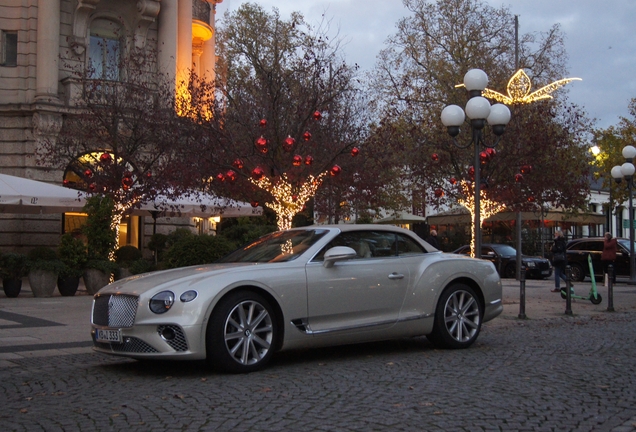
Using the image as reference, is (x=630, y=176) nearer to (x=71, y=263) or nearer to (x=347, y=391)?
(x=71, y=263)

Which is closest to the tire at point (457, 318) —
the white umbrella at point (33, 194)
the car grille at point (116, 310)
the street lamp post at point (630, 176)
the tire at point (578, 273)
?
the car grille at point (116, 310)

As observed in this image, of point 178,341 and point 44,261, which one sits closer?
point 178,341

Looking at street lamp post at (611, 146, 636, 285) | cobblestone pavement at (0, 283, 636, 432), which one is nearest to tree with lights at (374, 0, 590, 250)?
street lamp post at (611, 146, 636, 285)

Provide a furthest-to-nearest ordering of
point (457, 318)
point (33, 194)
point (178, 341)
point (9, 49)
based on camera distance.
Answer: point (9, 49) < point (33, 194) < point (457, 318) < point (178, 341)

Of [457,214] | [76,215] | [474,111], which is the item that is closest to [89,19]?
[76,215]

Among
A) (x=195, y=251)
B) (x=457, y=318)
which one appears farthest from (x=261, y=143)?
(x=457, y=318)

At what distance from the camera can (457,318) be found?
9.20 meters

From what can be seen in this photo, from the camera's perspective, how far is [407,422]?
17.7 ft

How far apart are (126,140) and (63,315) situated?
30.2 ft

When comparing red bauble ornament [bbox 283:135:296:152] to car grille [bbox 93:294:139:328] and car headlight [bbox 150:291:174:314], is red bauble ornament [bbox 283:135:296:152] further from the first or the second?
car headlight [bbox 150:291:174:314]

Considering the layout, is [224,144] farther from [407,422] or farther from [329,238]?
[407,422]

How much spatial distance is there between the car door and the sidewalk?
3107 mm

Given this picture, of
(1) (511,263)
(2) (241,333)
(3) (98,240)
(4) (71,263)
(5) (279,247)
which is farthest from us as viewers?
Answer: (1) (511,263)

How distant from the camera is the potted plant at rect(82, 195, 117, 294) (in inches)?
701
